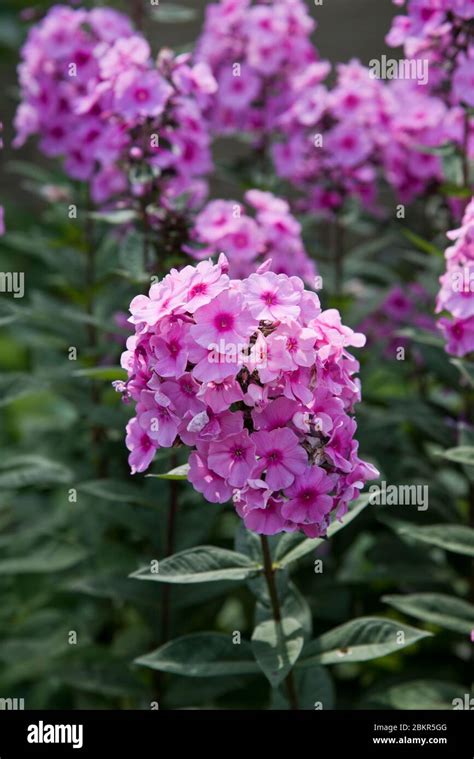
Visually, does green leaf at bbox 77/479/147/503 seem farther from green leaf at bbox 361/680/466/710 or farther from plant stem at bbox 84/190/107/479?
green leaf at bbox 361/680/466/710

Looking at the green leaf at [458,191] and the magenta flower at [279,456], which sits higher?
the green leaf at [458,191]

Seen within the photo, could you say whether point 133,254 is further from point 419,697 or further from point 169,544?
point 419,697

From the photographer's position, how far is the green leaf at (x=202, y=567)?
6.23ft

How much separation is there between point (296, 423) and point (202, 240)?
3.40ft

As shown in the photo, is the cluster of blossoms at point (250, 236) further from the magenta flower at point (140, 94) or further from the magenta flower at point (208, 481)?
the magenta flower at point (208, 481)

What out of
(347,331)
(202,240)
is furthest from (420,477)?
(347,331)

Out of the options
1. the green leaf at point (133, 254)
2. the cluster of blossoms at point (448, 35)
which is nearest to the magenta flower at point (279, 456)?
the green leaf at point (133, 254)

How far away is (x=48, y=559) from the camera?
3010 mm

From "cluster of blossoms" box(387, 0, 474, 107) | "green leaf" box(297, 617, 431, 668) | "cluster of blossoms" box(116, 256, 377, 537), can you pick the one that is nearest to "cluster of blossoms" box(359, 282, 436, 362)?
"cluster of blossoms" box(387, 0, 474, 107)

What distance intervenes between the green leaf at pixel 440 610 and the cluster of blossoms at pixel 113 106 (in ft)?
3.94

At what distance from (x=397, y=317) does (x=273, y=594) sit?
1.53m

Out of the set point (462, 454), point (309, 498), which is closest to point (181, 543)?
point (462, 454)

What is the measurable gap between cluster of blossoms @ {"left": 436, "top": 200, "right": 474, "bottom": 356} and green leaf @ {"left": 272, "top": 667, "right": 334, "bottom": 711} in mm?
779

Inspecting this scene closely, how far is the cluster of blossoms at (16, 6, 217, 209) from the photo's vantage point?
103 inches
